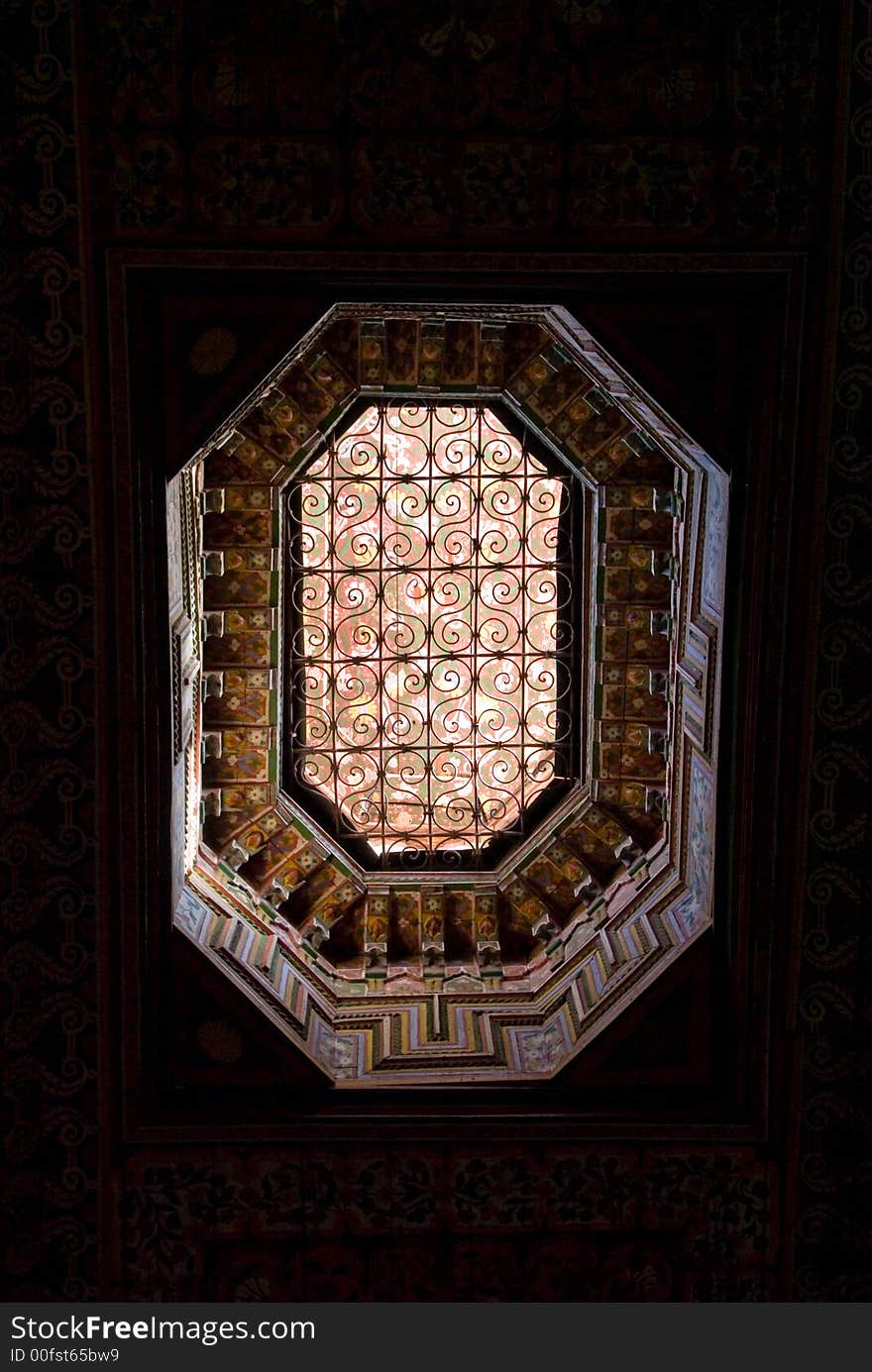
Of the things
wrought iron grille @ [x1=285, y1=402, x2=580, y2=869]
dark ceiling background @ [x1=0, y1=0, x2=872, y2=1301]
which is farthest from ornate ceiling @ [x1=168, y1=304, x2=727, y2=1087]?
dark ceiling background @ [x1=0, y1=0, x2=872, y2=1301]

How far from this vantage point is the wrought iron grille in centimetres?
540

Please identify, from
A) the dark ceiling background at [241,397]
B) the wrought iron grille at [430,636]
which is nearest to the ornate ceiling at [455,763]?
the wrought iron grille at [430,636]

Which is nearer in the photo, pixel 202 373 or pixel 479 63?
pixel 479 63

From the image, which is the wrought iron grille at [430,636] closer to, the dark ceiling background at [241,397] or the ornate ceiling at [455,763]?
the ornate ceiling at [455,763]

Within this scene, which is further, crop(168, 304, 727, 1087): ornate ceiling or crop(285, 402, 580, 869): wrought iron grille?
crop(285, 402, 580, 869): wrought iron grille

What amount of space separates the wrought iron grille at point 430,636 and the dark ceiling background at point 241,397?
1252 millimetres

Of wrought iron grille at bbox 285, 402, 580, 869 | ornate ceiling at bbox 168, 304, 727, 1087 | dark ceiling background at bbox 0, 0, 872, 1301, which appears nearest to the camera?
dark ceiling background at bbox 0, 0, 872, 1301

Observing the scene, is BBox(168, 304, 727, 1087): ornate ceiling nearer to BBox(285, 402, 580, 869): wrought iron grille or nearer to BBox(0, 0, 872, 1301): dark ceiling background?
BBox(285, 402, 580, 869): wrought iron grille

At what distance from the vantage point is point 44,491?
409 cm

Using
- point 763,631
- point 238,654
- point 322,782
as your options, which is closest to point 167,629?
point 238,654

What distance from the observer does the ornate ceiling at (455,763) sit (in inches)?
186

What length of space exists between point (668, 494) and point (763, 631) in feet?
3.56

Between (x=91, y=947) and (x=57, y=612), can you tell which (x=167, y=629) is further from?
(x=91, y=947)

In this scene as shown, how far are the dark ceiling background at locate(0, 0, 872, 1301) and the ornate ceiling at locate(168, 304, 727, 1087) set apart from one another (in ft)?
0.79
